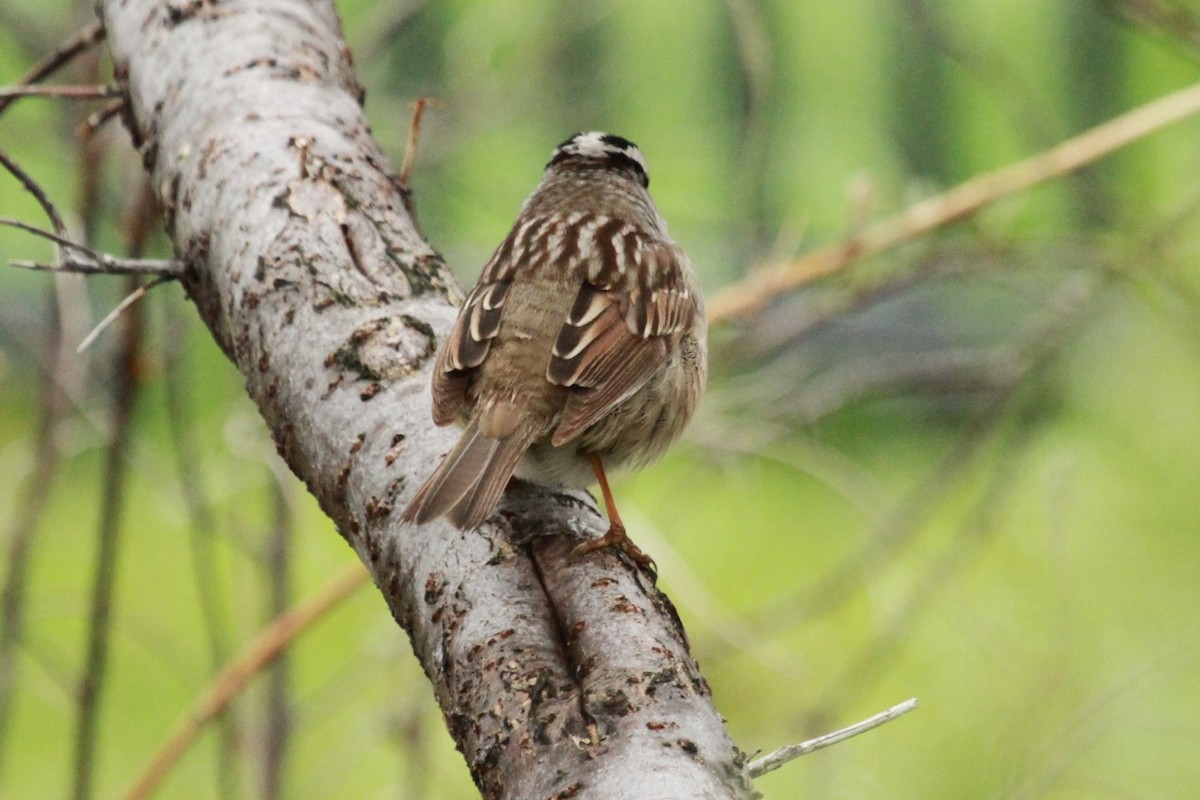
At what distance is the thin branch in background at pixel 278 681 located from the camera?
8.38ft

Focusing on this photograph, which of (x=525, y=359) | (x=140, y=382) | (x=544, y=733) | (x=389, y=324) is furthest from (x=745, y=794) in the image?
(x=140, y=382)

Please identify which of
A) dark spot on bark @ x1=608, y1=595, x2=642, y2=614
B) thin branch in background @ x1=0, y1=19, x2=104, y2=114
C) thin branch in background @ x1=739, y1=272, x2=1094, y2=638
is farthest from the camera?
thin branch in background @ x1=739, y1=272, x2=1094, y2=638

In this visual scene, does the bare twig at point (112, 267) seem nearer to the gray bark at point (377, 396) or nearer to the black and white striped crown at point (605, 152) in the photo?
the gray bark at point (377, 396)

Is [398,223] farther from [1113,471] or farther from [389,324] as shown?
[1113,471]

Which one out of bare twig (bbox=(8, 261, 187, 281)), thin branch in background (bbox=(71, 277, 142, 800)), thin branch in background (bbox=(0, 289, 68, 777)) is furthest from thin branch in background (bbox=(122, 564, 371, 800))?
bare twig (bbox=(8, 261, 187, 281))

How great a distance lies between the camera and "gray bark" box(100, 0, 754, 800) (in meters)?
1.03

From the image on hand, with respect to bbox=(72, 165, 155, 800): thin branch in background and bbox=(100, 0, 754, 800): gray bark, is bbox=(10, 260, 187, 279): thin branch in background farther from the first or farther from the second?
bbox=(72, 165, 155, 800): thin branch in background

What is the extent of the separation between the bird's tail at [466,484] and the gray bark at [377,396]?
31 millimetres

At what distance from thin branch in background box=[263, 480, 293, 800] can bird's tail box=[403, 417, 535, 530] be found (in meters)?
1.18

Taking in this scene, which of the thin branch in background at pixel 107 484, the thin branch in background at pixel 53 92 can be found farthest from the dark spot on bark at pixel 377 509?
the thin branch in background at pixel 107 484

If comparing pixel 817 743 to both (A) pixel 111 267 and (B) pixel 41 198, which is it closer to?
(A) pixel 111 267

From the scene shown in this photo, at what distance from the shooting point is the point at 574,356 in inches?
66.2

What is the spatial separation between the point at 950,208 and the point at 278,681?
1.67 metres

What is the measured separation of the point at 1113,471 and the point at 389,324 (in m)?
3.56
